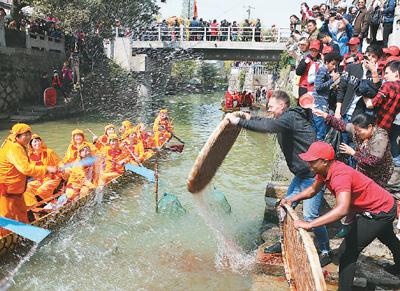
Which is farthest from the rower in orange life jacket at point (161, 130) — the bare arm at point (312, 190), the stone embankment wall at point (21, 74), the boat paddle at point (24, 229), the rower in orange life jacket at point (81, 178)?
the stone embankment wall at point (21, 74)

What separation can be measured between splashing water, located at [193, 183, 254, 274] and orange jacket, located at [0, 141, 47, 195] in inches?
98.2

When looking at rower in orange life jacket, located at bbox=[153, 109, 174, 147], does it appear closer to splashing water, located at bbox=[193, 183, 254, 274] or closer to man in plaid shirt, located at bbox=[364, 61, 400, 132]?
splashing water, located at bbox=[193, 183, 254, 274]

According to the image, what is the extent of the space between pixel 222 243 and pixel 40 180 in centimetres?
396

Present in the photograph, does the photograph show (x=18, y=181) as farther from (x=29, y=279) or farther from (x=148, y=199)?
(x=148, y=199)

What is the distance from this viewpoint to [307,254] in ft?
7.94

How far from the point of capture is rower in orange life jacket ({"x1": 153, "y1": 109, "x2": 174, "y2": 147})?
12.1m

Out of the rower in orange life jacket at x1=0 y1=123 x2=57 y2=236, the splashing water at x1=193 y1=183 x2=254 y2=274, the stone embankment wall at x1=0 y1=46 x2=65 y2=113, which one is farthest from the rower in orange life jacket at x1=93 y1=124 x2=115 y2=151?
the stone embankment wall at x1=0 y1=46 x2=65 y2=113

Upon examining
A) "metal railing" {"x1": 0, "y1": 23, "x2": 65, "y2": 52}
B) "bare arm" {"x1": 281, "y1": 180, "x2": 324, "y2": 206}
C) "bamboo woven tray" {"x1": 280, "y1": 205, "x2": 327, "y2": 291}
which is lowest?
"bamboo woven tray" {"x1": 280, "y1": 205, "x2": 327, "y2": 291}

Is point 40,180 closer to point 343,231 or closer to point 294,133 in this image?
point 294,133

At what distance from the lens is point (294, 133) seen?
3.68 m

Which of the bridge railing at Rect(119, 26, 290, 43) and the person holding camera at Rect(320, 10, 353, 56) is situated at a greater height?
the bridge railing at Rect(119, 26, 290, 43)

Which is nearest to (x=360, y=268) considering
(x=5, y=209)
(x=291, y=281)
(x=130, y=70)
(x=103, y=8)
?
(x=291, y=281)

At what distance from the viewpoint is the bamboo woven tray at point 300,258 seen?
229 centimetres

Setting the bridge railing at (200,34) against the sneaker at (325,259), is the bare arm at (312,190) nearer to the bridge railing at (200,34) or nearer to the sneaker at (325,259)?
the sneaker at (325,259)
